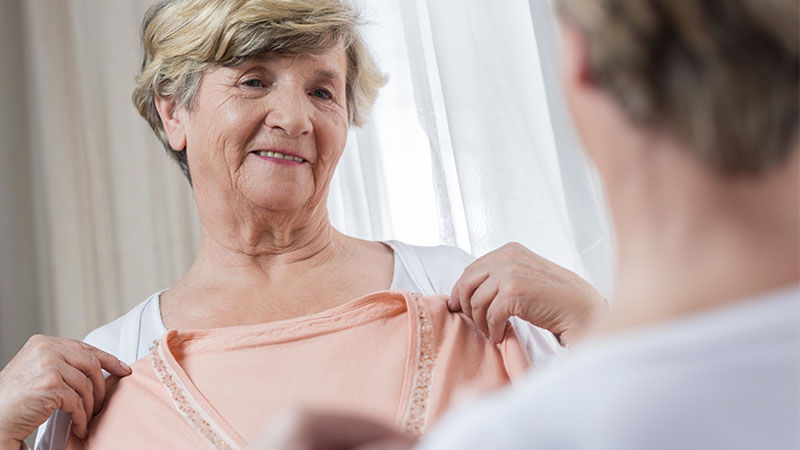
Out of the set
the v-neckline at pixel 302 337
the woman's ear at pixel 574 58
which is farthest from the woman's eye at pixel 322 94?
the woman's ear at pixel 574 58

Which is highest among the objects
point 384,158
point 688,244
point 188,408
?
point 688,244

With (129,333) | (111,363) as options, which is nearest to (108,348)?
(129,333)

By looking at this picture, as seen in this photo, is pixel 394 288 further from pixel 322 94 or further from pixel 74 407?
pixel 74 407

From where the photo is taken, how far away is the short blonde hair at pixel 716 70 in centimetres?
49

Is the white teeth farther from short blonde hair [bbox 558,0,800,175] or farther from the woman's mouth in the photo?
short blonde hair [bbox 558,0,800,175]

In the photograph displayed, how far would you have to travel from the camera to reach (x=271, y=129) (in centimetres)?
146

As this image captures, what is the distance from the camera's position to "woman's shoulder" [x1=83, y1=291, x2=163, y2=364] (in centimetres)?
146

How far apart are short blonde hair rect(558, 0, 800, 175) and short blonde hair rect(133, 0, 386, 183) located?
0.99 m

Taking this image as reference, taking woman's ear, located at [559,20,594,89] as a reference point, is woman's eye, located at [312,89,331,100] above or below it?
below

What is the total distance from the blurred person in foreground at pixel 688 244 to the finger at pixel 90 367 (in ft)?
3.08

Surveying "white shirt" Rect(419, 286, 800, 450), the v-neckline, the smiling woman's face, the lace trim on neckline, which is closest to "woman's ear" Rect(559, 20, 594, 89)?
"white shirt" Rect(419, 286, 800, 450)

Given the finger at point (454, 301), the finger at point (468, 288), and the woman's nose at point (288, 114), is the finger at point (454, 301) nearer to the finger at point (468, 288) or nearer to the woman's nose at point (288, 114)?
the finger at point (468, 288)

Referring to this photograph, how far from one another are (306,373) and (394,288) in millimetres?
231

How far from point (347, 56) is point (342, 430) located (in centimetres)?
110
